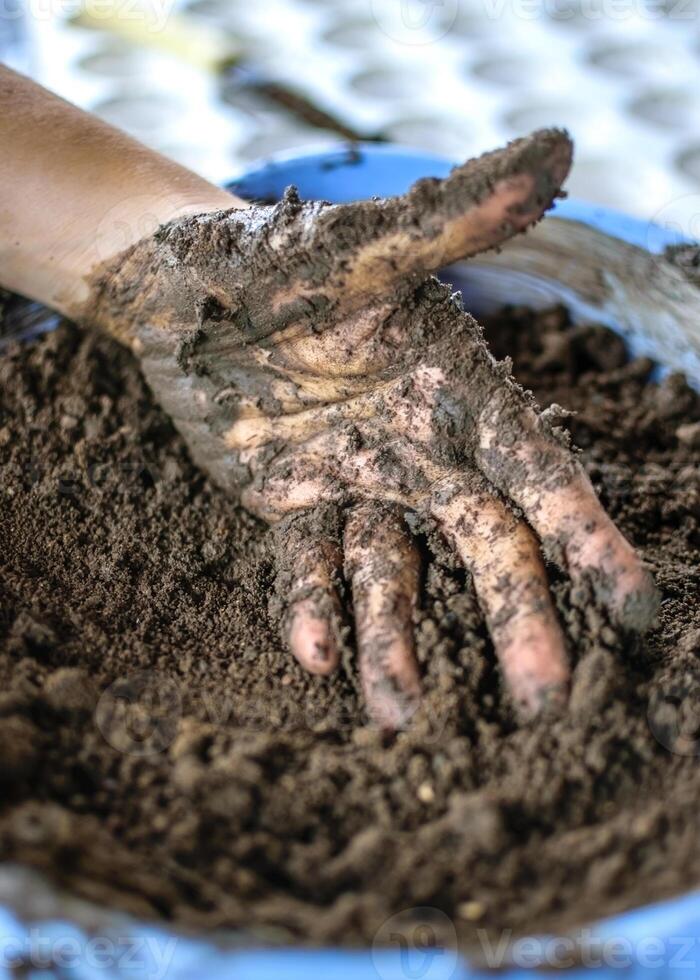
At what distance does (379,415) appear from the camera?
0.97 m

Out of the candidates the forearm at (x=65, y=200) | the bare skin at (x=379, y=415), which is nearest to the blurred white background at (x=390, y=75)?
the forearm at (x=65, y=200)

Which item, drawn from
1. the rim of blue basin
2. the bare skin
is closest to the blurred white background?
the bare skin

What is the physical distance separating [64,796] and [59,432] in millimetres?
568

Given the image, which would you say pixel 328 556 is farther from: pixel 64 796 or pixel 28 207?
pixel 28 207

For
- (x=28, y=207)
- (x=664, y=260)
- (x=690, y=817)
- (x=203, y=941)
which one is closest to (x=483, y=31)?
(x=664, y=260)

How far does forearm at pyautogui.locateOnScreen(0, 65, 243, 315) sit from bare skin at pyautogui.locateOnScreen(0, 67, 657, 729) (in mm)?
67

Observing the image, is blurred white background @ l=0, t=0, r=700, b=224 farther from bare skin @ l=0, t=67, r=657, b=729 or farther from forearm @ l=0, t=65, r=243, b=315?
bare skin @ l=0, t=67, r=657, b=729

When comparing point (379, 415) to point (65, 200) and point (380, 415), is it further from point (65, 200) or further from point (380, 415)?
point (65, 200)

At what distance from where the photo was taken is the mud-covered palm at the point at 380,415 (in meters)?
0.78

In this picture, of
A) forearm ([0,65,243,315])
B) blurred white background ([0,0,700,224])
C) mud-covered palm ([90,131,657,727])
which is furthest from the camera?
blurred white background ([0,0,700,224])

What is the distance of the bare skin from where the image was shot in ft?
2.56

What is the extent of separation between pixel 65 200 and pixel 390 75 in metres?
1.26

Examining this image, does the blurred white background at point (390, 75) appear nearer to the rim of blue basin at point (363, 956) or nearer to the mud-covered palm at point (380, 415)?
the mud-covered palm at point (380, 415)

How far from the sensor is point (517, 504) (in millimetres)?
897
